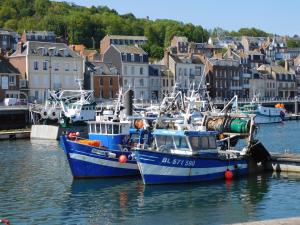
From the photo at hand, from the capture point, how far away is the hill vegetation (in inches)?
6457

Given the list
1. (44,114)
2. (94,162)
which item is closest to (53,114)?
(44,114)

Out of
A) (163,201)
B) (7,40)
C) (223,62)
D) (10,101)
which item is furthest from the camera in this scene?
(7,40)

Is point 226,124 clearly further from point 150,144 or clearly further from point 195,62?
point 195,62

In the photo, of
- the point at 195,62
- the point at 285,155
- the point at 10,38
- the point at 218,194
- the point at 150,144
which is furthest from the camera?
the point at 10,38

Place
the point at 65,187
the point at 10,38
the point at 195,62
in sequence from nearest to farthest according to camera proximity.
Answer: the point at 65,187, the point at 195,62, the point at 10,38

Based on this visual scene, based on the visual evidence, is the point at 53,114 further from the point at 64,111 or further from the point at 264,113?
the point at 264,113

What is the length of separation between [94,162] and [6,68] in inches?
2101

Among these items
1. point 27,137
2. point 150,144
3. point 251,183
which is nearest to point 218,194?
point 251,183

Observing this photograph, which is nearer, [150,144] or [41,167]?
[150,144]

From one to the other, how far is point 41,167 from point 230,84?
3423 inches

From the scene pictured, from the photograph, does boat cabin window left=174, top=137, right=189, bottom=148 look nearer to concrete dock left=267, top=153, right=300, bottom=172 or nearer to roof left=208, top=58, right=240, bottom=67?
concrete dock left=267, top=153, right=300, bottom=172

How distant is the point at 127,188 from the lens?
32656 millimetres

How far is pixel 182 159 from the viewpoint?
1277 inches

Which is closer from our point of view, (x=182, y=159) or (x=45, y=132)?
(x=182, y=159)
